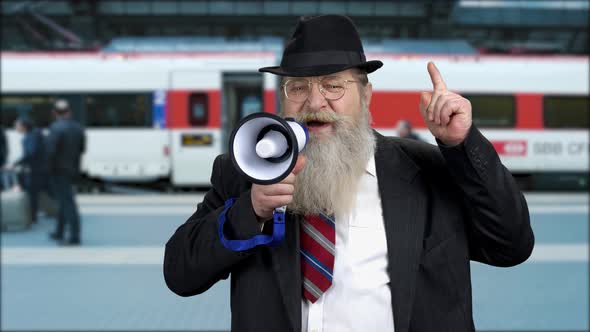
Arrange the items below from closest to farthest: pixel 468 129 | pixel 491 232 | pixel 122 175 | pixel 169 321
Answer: pixel 468 129
pixel 491 232
pixel 169 321
pixel 122 175

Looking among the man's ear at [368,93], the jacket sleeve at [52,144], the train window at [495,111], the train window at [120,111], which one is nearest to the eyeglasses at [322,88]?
the man's ear at [368,93]

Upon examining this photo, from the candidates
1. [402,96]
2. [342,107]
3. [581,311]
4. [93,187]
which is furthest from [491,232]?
[93,187]

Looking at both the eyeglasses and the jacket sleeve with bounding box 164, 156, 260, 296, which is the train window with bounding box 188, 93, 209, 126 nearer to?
the jacket sleeve with bounding box 164, 156, 260, 296

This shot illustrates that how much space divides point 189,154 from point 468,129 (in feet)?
41.3

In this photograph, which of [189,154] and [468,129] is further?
[189,154]

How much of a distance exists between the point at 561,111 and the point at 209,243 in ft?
45.9

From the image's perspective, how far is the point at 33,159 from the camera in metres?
10.4

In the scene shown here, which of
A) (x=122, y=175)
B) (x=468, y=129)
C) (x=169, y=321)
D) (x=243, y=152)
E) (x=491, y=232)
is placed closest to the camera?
(x=243, y=152)

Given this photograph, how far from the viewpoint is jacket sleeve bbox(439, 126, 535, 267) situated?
1.61 m

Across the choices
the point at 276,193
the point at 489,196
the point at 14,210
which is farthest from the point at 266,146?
the point at 14,210

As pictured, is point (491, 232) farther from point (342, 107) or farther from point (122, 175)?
point (122, 175)

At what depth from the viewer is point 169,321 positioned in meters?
5.61

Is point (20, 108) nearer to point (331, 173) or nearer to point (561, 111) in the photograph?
point (561, 111)

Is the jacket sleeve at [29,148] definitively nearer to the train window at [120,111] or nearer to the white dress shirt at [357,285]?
the train window at [120,111]
